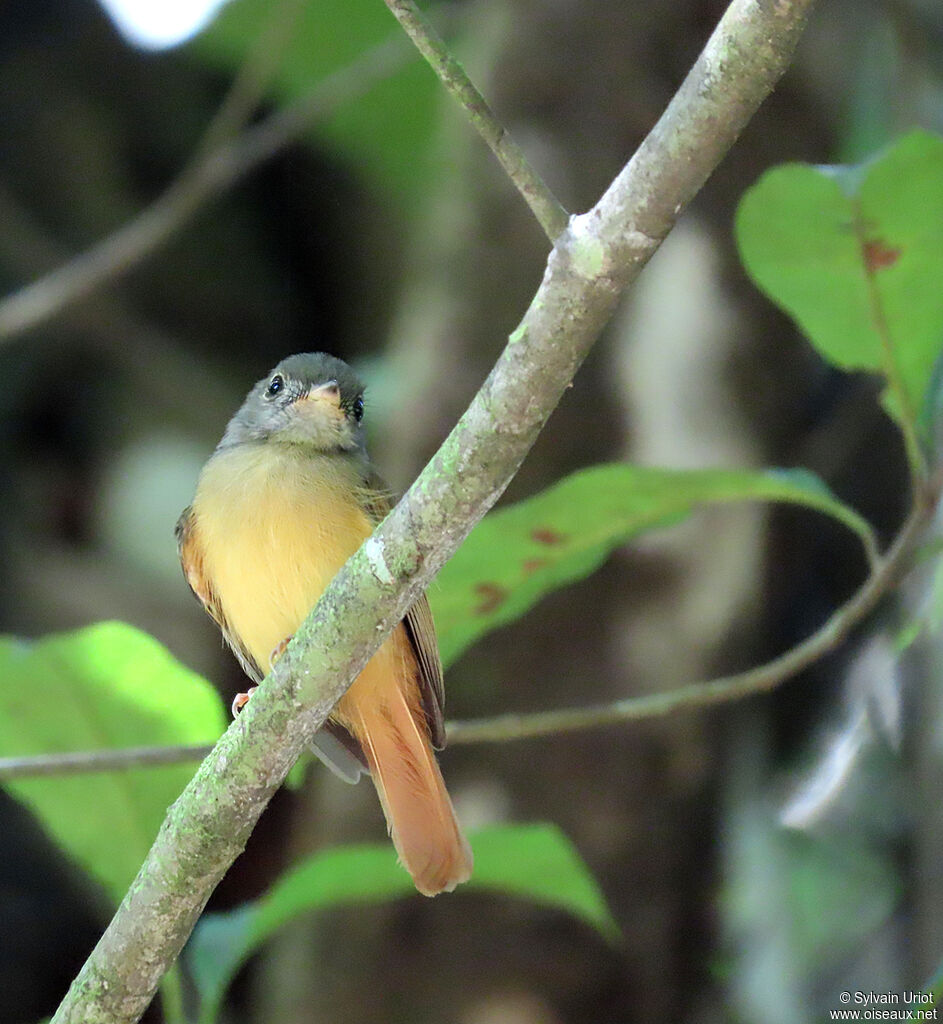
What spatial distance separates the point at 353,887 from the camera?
2.66 metres

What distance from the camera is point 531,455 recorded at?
3844 millimetres

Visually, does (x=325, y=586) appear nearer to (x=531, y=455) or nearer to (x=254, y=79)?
(x=531, y=455)

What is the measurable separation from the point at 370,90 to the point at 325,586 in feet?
8.88

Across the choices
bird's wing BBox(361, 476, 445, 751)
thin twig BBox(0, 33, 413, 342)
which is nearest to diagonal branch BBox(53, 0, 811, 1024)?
bird's wing BBox(361, 476, 445, 751)

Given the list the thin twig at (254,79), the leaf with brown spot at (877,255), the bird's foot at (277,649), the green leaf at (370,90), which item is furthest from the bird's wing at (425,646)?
the green leaf at (370,90)

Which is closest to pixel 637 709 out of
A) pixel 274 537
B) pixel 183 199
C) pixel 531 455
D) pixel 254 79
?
pixel 274 537

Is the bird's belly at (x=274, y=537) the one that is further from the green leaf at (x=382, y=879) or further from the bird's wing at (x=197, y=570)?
the green leaf at (x=382, y=879)

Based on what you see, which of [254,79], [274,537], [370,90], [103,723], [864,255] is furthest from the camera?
[370,90]

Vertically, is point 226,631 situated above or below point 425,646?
above

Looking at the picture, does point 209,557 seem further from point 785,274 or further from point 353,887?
point 785,274

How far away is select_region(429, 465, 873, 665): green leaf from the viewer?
8.04 ft

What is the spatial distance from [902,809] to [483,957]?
53.7 inches

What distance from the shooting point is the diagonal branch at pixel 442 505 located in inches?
56.3

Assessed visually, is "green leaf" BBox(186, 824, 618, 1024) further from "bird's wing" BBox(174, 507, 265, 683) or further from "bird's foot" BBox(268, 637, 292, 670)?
"bird's wing" BBox(174, 507, 265, 683)
